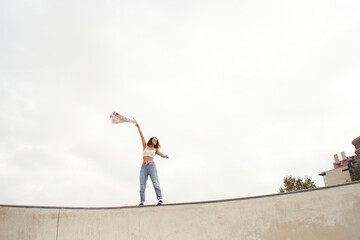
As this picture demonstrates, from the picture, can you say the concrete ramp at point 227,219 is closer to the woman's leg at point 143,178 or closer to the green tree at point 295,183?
the woman's leg at point 143,178

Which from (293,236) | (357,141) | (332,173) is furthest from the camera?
(332,173)

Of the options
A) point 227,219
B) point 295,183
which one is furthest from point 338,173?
point 227,219

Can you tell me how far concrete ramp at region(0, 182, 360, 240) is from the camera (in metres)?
5.14

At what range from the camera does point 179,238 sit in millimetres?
5414

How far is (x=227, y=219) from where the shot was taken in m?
5.64

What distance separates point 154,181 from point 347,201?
445 cm

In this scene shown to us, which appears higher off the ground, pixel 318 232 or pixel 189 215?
pixel 189 215

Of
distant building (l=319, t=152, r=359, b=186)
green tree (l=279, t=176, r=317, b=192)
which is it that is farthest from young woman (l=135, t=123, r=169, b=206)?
distant building (l=319, t=152, r=359, b=186)

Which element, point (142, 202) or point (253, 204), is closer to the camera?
point (253, 204)

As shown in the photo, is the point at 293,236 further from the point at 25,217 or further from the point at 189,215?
the point at 25,217

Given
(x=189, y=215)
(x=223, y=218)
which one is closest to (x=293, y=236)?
(x=223, y=218)

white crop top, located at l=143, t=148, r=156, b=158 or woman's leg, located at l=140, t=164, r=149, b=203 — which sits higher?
white crop top, located at l=143, t=148, r=156, b=158

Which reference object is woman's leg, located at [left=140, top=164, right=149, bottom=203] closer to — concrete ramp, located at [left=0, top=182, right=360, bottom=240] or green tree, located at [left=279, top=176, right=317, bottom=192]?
concrete ramp, located at [left=0, top=182, right=360, bottom=240]

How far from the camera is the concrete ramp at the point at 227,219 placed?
5.14 metres
